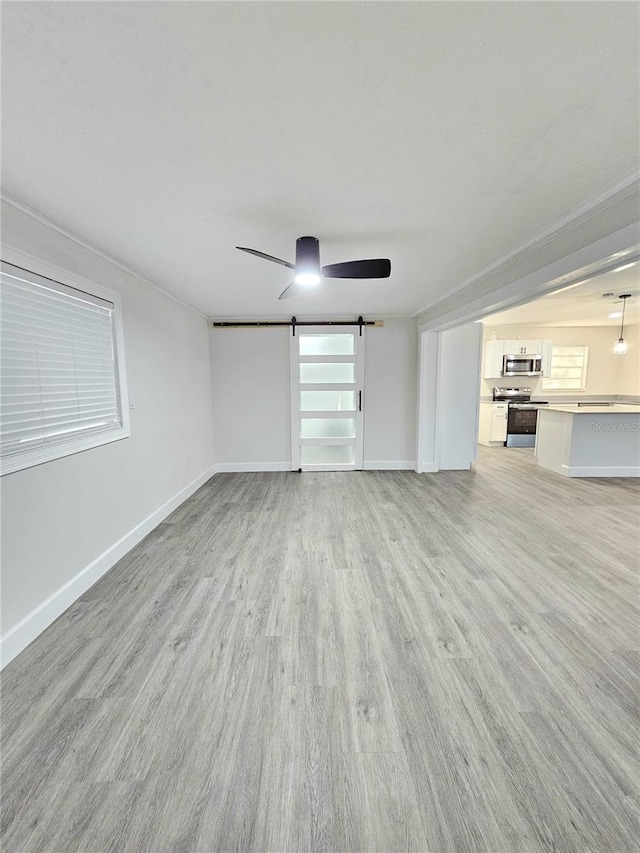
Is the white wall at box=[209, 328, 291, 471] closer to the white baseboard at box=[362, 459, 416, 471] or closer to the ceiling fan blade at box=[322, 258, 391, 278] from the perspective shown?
the white baseboard at box=[362, 459, 416, 471]

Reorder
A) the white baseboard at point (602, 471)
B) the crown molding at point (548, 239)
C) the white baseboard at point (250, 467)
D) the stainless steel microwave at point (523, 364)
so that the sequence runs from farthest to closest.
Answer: the stainless steel microwave at point (523, 364), the white baseboard at point (250, 467), the white baseboard at point (602, 471), the crown molding at point (548, 239)

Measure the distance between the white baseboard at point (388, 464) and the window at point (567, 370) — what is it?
4.01 meters

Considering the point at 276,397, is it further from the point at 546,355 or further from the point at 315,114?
the point at 546,355

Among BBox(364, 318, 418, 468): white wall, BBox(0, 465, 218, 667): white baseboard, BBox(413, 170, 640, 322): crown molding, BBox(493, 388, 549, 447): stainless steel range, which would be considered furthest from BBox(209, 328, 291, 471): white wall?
BBox(493, 388, 549, 447): stainless steel range

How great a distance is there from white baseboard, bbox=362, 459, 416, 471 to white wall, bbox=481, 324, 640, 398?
303 cm

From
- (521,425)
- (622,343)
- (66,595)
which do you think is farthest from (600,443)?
(66,595)

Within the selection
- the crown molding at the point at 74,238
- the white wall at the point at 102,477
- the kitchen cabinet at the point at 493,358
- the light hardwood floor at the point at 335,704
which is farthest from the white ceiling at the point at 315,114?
the kitchen cabinet at the point at 493,358

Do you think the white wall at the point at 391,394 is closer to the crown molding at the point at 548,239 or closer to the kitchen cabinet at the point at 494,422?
the crown molding at the point at 548,239

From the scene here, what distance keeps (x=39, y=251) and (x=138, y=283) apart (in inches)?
43.7

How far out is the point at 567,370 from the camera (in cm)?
714

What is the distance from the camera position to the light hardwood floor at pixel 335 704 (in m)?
1.10

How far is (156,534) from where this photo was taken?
3.18m

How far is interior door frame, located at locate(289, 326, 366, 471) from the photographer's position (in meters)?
5.07

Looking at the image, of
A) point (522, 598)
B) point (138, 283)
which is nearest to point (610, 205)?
point (522, 598)
